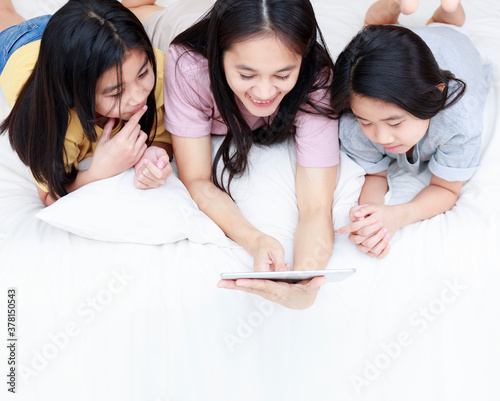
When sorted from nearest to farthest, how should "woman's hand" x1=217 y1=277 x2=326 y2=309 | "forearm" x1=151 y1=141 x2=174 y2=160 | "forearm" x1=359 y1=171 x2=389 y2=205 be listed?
"woman's hand" x1=217 y1=277 x2=326 y2=309
"forearm" x1=359 y1=171 x2=389 y2=205
"forearm" x1=151 y1=141 x2=174 y2=160

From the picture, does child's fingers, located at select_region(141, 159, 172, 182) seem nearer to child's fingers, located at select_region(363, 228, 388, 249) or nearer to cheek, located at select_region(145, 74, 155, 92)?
cheek, located at select_region(145, 74, 155, 92)

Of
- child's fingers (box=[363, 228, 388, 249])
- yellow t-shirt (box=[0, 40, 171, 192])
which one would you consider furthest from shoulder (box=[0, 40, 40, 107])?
child's fingers (box=[363, 228, 388, 249])

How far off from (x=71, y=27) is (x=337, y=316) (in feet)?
2.74

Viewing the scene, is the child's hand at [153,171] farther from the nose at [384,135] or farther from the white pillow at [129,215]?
the nose at [384,135]

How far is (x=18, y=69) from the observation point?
4.52 feet

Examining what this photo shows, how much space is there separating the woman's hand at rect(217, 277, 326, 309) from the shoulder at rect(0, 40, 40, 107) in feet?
2.52

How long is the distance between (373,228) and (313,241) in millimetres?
143

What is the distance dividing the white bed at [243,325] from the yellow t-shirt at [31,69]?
228 millimetres

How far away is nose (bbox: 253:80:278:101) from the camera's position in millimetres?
1129

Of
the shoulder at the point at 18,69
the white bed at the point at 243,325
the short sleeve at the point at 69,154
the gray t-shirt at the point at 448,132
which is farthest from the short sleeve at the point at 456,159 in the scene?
the shoulder at the point at 18,69

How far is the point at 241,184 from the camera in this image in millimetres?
1390

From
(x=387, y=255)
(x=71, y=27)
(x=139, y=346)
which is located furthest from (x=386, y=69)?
(x=139, y=346)

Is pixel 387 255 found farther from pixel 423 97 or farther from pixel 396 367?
pixel 423 97

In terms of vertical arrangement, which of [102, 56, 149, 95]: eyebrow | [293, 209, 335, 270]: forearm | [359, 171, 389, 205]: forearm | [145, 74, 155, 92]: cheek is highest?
[102, 56, 149, 95]: eyebrow
